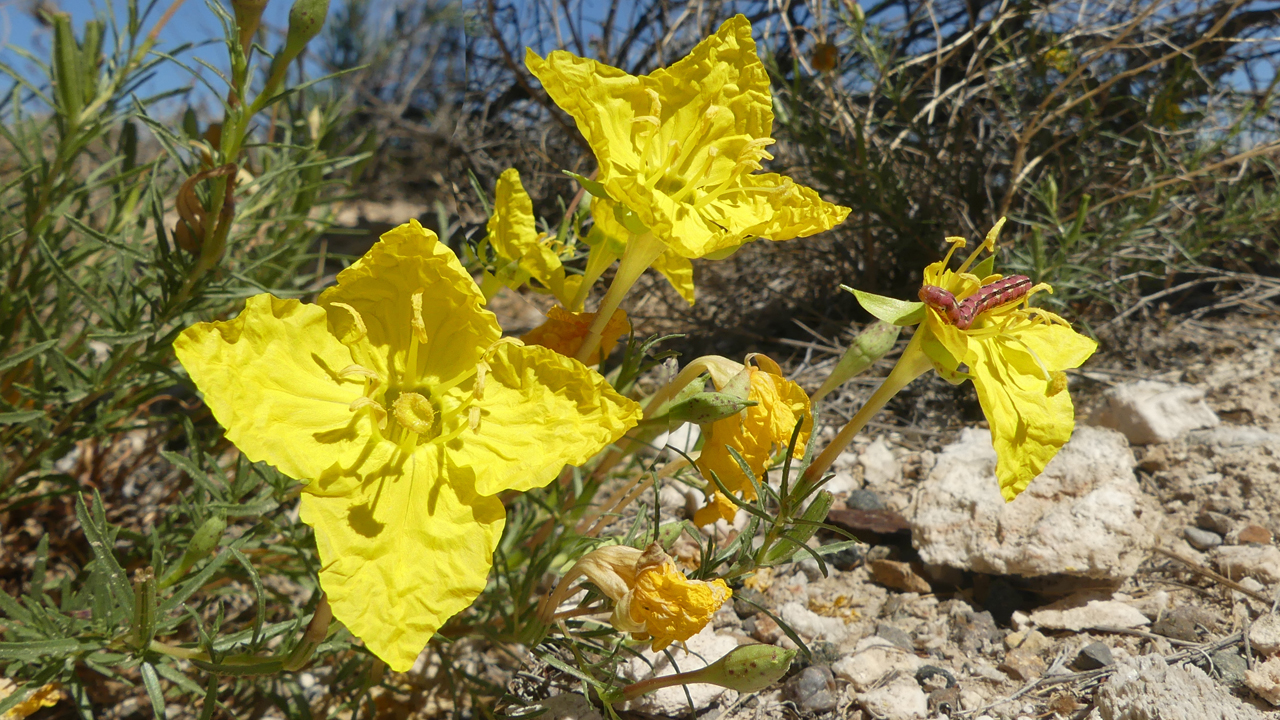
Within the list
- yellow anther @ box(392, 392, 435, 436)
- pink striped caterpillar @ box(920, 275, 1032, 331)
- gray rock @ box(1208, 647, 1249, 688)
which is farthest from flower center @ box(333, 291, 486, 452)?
gray rock @ box(1208, 647, 1249, 688)

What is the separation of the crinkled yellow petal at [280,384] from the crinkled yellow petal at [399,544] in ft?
0.18

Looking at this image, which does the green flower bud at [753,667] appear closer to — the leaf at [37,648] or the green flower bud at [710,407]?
the green flower bud at [710,407]

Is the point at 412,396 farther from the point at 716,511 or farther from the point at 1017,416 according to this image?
the point at 1017,416

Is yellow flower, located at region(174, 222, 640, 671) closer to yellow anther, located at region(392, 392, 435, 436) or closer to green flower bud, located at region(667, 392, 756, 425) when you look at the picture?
yellow anther, located at region(392, 392, 435, 436)

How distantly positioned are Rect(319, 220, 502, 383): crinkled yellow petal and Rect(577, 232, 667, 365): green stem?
194 millimetres

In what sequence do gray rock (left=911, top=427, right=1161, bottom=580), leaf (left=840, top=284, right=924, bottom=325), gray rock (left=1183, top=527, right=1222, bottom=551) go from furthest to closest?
gray rock (left=1183, top=527, right=1222, bottom=551)
gray rock (left=911, top=427, right=1161, bottom=580)
leaf (left=840, top=284, right=924, bottom=325)

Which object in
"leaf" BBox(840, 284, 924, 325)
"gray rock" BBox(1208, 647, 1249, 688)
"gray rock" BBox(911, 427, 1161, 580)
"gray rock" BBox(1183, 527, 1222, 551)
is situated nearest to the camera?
"leaf" BBox(840, 284, 924, 325)

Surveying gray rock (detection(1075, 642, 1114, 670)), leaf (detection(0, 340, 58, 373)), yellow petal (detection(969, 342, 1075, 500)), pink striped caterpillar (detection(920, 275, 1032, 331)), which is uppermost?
leaf (detection(0, 340, 58, 373))

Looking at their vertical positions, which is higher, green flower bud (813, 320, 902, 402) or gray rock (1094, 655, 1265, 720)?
green flower bud (813, 320, 902, 402)

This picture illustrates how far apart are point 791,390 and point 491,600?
2.66ft

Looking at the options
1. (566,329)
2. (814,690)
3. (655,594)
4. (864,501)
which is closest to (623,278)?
(566,329)

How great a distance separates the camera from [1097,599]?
6.08ft

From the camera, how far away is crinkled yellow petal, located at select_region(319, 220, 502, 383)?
1.18m

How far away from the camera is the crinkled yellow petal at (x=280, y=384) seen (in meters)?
1.01
